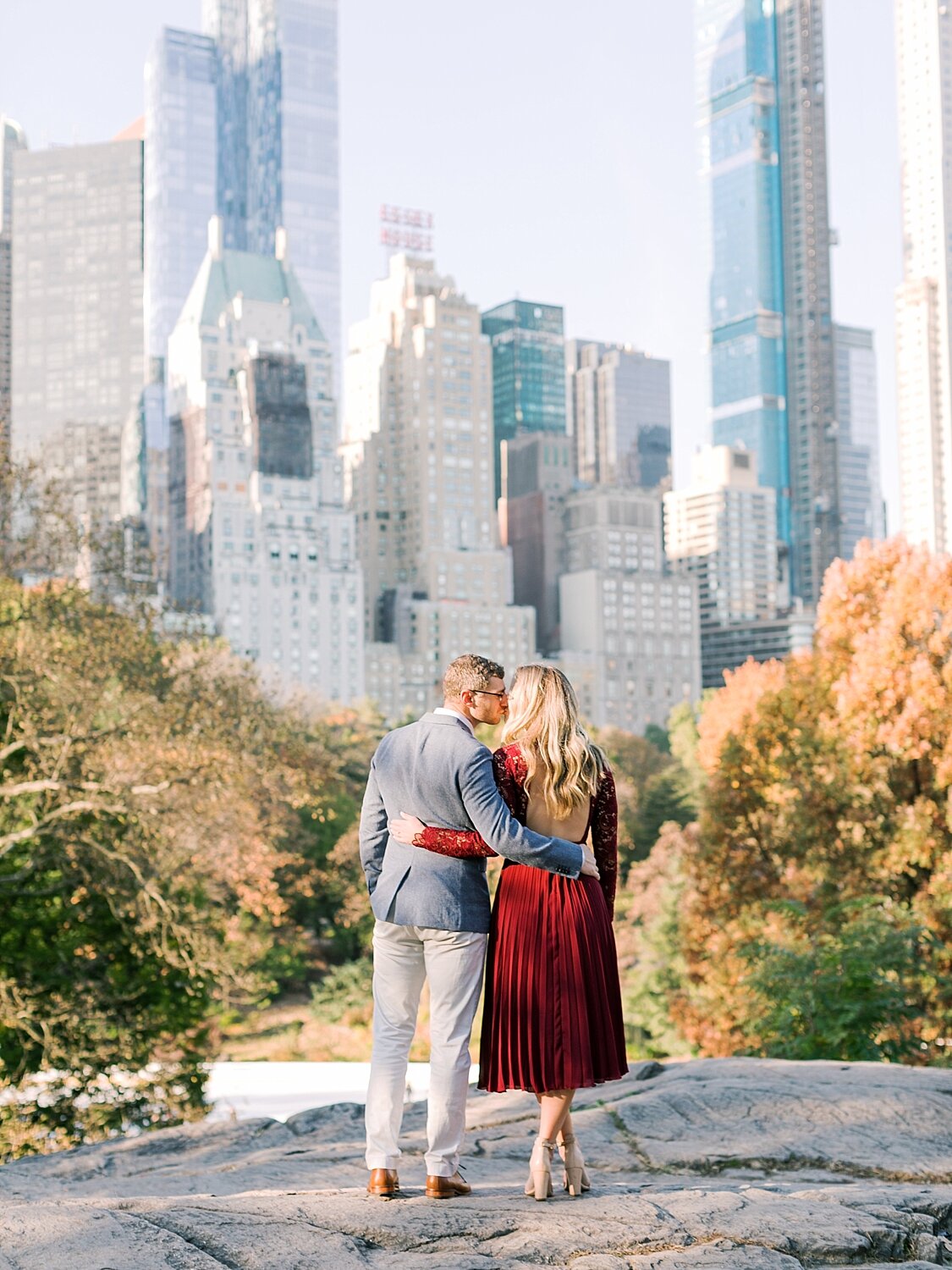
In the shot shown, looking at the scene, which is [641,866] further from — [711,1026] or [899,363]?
[899,363]

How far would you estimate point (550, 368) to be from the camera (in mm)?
178000

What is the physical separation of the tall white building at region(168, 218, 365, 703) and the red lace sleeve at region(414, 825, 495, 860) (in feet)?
356

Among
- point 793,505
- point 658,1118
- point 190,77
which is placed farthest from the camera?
point 793,505

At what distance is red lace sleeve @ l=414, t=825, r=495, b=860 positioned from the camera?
4.64 m

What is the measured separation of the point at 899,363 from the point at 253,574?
4158 inches

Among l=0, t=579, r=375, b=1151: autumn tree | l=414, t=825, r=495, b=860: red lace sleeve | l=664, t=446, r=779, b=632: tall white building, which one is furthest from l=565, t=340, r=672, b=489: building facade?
l=414, t=825, r=495, b=860: red lace sleeve

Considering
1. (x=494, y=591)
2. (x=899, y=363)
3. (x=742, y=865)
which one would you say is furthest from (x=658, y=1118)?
(x=899, y=363)

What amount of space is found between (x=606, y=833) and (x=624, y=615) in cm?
13864

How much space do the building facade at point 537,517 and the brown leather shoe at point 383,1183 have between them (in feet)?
462

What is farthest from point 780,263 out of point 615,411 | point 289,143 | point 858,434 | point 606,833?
point 606,833

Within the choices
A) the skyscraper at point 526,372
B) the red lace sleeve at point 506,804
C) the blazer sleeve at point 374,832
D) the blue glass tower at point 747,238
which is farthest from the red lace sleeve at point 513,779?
the blue glass tower at point 747,238

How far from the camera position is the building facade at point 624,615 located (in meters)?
138

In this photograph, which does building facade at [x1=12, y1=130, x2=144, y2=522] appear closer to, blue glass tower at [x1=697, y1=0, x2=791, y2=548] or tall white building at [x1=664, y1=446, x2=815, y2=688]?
tall white building at [x1=664, y1=446, x2=815, y2=688]

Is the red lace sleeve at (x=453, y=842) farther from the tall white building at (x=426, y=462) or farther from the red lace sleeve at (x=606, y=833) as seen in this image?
the tall white building at (x=426, y=462)
